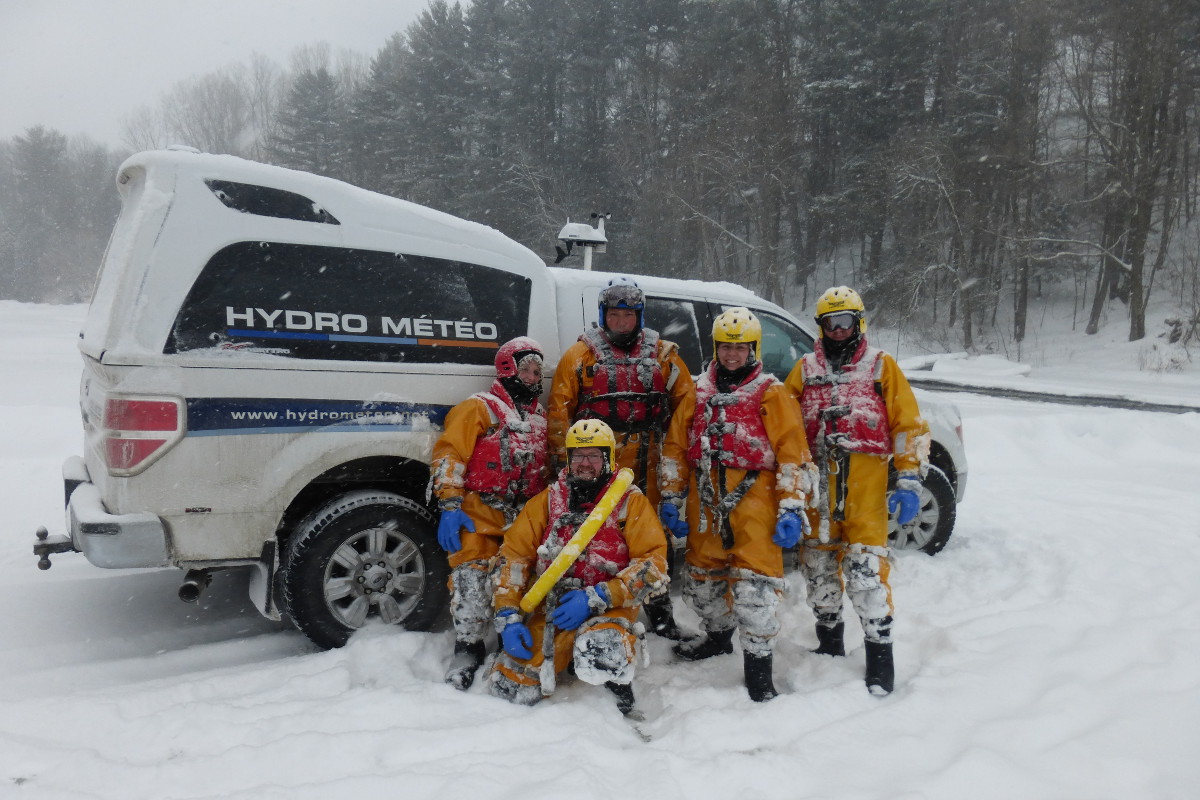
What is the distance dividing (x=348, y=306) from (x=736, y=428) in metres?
2.07

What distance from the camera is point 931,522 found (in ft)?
16.6

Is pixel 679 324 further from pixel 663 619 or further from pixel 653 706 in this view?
pixel 653 706

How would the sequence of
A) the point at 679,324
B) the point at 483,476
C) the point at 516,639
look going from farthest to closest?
Result: the point at 679,324, the point at 483,476, the point at 516,639

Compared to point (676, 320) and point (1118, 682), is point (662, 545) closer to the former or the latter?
point (676, 320)

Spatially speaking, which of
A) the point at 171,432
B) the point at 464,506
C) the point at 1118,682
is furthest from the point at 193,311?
the point at 1118,682

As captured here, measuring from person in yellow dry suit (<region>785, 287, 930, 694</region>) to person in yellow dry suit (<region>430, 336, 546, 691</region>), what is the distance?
1485 millimetres

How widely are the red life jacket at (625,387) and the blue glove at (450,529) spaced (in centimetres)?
90

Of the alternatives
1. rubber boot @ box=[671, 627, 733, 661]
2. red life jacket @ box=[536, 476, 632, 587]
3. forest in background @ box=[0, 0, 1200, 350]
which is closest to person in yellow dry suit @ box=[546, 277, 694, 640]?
rubber boot @ box=[671, 627, 733, 661]

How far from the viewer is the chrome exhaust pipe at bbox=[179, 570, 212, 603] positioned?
3318 mm

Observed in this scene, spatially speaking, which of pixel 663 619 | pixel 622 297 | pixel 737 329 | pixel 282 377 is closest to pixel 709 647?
pixel 663 619

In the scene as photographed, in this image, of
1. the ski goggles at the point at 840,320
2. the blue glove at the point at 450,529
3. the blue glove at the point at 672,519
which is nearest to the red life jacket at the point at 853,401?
the ski goggles at the point at 840,320

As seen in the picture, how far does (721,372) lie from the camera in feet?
12.6

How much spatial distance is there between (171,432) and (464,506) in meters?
1.39

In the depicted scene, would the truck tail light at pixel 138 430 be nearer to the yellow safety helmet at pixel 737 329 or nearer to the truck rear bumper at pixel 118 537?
the truck rear bumper at pixel 118 537
